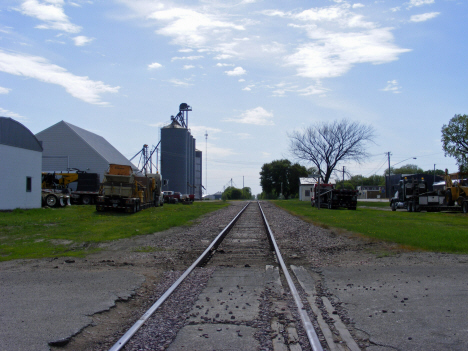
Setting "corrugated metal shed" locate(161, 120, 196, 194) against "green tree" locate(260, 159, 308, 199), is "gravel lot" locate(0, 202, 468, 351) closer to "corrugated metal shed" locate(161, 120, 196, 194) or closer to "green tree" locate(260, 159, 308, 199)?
"corrugated metal shed" locate(161, 120, 196, 194)

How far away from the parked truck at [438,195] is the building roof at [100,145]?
32.8m

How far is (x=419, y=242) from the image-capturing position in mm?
11836

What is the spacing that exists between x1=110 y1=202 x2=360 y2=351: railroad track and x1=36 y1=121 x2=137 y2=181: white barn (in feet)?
140

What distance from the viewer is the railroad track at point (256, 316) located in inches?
176

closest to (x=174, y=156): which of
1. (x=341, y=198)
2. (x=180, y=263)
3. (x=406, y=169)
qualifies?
(x=341, y=198)

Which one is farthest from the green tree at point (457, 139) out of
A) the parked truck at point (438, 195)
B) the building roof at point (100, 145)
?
the building roof at point (100, 145)

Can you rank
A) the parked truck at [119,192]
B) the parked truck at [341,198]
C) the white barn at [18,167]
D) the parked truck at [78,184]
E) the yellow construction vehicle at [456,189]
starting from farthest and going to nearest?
the parked truck at [341,198] < the parked truck at [78,184] < the yellow construction vehicle at [456,189] < the parked truck at [119,192] < the white barn at [18,167]

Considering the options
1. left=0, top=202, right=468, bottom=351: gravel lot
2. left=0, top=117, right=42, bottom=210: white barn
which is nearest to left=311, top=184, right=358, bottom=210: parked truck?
left=0, top=202, right=468, bottom=351: gravel lot

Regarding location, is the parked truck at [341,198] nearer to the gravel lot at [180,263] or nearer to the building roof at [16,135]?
the gravel lot at [180,263]

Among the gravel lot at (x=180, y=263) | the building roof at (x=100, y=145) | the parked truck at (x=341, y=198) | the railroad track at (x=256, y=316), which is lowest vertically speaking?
the gravel lot at (x=180, y=263)

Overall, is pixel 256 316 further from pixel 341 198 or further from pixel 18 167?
pixel 341 198

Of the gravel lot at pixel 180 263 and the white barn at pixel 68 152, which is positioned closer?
the gravel lot at pixel 180 263

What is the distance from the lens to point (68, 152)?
4862 cm

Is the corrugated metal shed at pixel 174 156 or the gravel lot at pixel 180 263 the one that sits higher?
the corrugated metal shed at pixel 174 156
